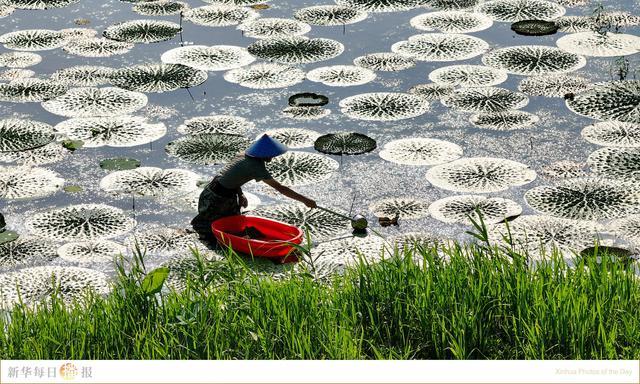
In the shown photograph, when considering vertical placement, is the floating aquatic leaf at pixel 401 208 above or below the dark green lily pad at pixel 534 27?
below

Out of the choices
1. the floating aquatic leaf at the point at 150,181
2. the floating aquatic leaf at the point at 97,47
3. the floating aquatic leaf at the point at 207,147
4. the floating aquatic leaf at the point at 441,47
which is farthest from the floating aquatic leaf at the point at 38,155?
the floating aquatic leaf at the point at 441,47

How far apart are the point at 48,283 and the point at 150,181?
1.26 meters

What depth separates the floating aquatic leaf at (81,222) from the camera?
255 inches

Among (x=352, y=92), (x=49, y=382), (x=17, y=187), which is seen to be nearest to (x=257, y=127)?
(x=352, y=92)

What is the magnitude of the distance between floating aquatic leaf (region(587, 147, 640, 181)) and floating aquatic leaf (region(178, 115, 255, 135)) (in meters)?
2.21

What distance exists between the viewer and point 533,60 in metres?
8.82

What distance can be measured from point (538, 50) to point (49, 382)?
20.8ft

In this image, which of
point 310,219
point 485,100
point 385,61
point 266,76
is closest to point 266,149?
point 310,219

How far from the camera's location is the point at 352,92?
330 inches

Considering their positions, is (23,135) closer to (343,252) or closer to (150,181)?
(150,181)

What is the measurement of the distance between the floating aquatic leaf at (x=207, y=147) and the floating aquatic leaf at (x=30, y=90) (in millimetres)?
1320

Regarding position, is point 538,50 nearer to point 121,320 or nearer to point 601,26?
point 601,26

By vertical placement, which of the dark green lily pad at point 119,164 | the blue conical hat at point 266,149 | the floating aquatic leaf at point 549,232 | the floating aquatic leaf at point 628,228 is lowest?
the dark green lily pad at point 119,164

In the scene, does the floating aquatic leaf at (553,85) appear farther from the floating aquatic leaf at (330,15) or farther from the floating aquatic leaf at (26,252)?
the floating aquatic leaf at (26,252)
